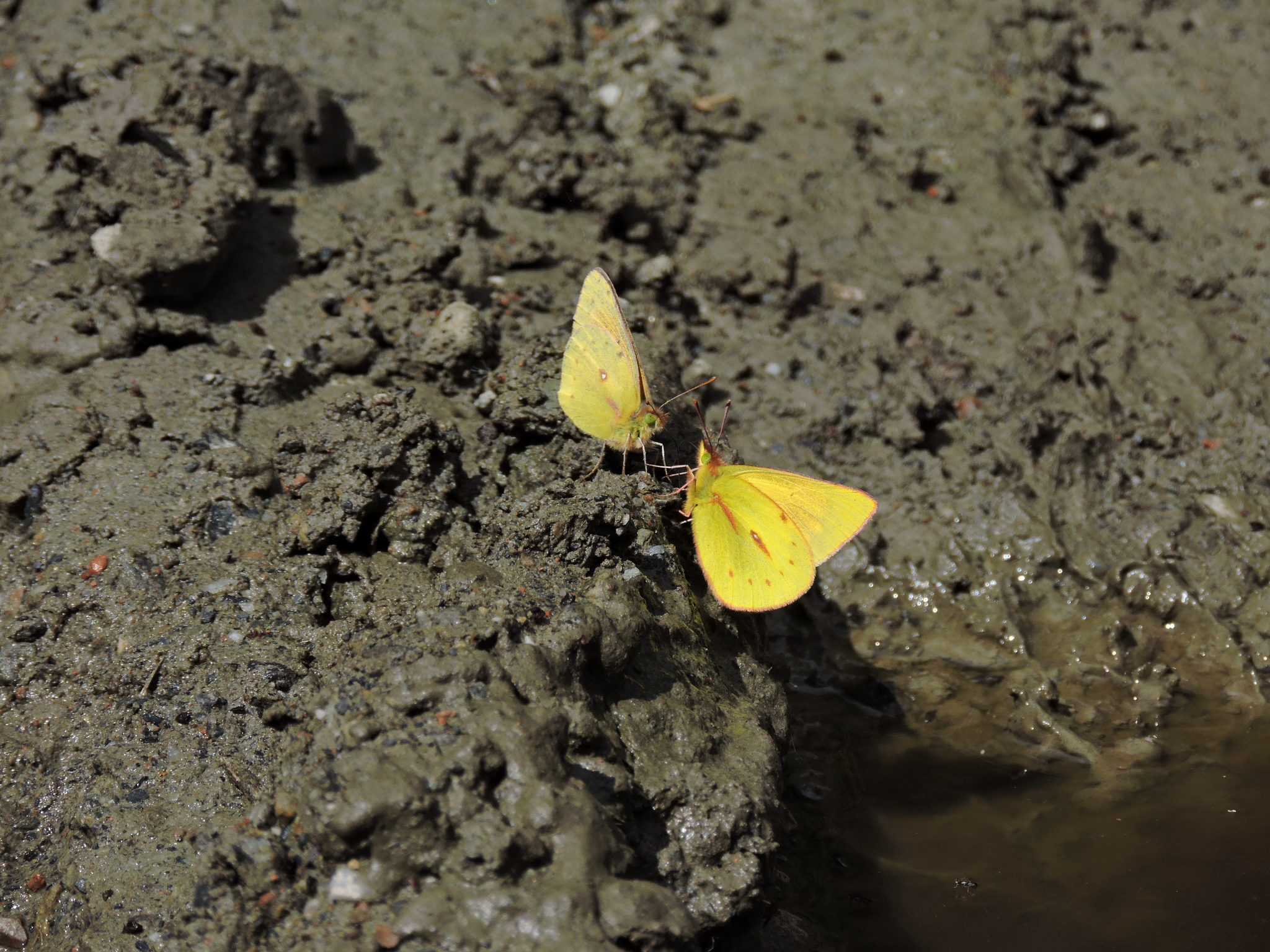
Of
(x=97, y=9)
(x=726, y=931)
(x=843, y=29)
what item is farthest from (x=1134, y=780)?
Result: (x=97, y=9)

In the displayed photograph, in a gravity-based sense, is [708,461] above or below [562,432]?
above

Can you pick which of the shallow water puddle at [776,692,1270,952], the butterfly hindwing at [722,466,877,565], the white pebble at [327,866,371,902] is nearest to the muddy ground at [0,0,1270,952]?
the white pebble at [327,866,371,902]

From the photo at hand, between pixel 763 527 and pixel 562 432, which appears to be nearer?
pixel 763 527

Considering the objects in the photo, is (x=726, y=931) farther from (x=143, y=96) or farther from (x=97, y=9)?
(x=97, y=9)

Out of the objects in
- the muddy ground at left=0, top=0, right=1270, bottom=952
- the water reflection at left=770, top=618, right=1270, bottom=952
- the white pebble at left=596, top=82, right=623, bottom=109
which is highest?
the white pebble at left=596, top=82, right=623, bottom=109

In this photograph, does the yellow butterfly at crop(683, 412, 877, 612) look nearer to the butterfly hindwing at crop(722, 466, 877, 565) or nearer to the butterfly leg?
the butterfly hindwing at crop(722, 466, 877, 565)

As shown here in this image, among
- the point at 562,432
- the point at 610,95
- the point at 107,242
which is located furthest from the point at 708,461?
the point at 610,95

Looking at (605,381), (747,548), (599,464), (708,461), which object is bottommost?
(747,548)

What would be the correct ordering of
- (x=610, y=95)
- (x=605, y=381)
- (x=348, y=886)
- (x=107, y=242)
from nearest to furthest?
(x=348, y=886) → (x=605, y=381) → (x=107, y=242) → (x=610, y=95)

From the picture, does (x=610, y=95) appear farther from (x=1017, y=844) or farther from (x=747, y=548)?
(x=1017, y=844)
